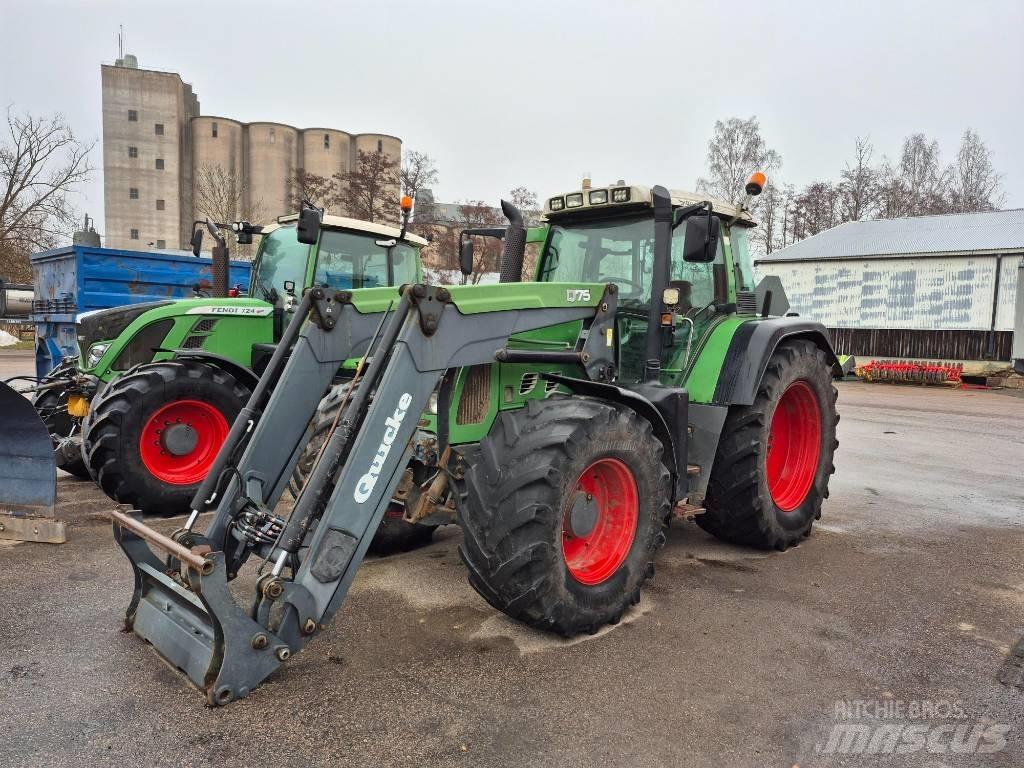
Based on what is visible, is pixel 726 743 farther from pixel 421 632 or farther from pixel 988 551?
pixel 988 551

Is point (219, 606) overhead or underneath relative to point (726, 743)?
overhead

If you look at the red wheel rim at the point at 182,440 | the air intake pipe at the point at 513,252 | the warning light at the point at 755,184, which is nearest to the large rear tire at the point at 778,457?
the warning light at the point at 755,184

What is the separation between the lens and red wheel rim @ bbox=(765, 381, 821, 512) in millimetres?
5461

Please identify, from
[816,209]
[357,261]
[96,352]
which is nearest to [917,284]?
[816,209]

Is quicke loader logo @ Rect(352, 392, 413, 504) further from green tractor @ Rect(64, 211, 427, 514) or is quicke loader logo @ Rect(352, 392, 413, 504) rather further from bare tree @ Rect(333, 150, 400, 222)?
bare tree @ Rect(333, 150, 400, 222)

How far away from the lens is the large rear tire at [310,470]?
389cm

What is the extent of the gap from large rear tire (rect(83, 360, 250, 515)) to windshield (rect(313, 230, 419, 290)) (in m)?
1.30

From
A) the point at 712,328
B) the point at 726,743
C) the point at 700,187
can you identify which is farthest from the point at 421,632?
the point at 700,187

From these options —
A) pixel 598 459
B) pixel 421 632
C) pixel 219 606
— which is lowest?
pixel 421 632

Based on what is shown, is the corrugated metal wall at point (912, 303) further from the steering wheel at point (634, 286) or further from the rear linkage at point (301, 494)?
the rear linkage at point (301, 494)

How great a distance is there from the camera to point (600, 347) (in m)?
4.38

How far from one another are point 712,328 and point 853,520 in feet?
7.62

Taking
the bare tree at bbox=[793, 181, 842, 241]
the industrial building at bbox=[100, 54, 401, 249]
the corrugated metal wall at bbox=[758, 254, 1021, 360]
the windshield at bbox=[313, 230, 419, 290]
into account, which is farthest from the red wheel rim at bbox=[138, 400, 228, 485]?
the industrial building at bbox=[100, 54, 401, 249]

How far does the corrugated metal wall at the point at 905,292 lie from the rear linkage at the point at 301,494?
928 inches
